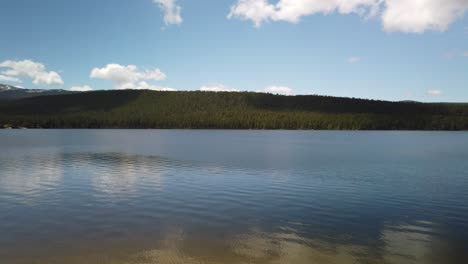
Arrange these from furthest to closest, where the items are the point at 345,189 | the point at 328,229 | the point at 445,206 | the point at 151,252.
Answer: the point at 345,189, the point at 445,206, the point at 328,229, the point at 151,252

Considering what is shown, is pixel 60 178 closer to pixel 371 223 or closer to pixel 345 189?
pixel 345 189

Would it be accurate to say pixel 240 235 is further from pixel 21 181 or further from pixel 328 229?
pixel 21 181

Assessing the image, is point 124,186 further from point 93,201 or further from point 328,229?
point 328,229

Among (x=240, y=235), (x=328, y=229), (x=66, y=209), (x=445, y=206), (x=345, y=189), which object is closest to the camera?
(x=240, y=235)

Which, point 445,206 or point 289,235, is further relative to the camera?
point 445,206

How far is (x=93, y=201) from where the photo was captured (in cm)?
2430

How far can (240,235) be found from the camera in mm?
17312

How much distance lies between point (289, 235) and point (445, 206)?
39.4 ft

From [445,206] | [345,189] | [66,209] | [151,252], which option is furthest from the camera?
[345,189]

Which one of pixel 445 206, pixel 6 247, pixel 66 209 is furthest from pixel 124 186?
pixel 445 206

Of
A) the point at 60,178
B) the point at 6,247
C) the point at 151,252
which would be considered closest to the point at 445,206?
the point at 151,252

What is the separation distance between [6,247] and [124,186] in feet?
48.5

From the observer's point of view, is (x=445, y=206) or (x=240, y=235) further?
(x=445, y=206)

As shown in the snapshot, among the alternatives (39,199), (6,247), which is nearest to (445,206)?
(6,247)
